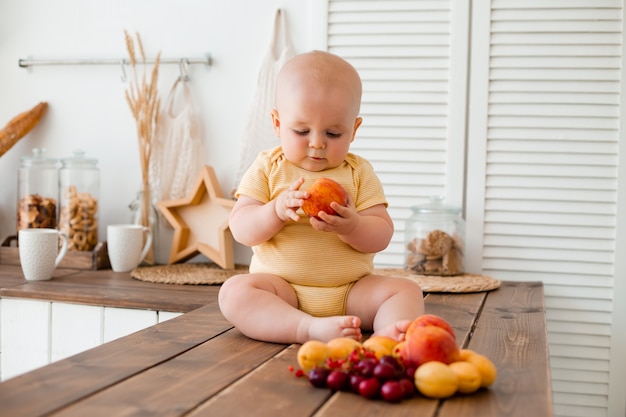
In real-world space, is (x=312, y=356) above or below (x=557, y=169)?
below

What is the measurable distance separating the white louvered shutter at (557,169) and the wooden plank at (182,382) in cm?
113

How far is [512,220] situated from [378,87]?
57 centimetres

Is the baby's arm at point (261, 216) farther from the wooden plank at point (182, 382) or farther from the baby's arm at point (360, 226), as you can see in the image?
the wooden plank at point (182, 382)

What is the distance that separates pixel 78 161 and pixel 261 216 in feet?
4.14

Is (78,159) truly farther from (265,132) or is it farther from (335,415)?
(335,415)

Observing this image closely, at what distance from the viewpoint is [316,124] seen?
1407 mm

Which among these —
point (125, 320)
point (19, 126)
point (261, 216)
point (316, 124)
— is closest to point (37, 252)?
point (125, 320)

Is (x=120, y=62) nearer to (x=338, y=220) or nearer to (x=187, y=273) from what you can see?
(x=187, y=273)

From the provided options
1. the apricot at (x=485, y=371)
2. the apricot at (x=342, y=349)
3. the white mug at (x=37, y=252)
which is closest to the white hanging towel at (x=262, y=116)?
the white mug at (x=37, y=252)

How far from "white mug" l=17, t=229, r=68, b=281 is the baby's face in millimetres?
993

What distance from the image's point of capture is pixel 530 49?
2.19 meters

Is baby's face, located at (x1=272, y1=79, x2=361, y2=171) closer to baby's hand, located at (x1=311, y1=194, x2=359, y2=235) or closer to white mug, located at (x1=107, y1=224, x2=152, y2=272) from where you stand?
baby's hand, located at (x1=311, y1=194, x2=359, y2=235)

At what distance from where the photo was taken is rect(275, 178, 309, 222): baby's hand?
1.28 meters

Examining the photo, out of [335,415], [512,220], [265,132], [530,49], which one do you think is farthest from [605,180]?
[335,415]
